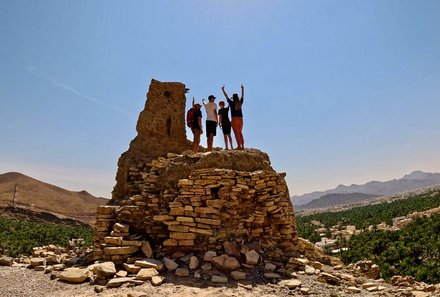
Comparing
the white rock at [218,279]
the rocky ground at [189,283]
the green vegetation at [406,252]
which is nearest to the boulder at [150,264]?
the rocky ground at [189,283]

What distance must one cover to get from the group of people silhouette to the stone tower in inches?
24.9

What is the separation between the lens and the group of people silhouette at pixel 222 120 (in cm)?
962

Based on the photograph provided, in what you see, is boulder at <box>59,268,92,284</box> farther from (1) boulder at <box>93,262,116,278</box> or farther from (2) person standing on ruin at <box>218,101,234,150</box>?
(2) person standing on ruin at <box>218,101,234,150</box>

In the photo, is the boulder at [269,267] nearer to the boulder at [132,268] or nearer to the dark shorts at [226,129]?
the boulder at [132,268]

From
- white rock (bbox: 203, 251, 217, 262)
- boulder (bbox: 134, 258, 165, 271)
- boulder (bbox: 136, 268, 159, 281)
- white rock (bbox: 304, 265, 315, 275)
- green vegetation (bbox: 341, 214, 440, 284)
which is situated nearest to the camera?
boulder (bbox: 136, 268, 159, 281)

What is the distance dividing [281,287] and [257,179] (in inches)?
103

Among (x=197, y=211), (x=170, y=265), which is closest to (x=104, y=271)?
(x=170, y=265)

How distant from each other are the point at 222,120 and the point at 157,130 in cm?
198

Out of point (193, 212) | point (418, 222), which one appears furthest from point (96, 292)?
point (418, 222)

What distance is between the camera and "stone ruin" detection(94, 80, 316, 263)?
7.38 meters

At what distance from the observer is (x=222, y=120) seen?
9.88 metres

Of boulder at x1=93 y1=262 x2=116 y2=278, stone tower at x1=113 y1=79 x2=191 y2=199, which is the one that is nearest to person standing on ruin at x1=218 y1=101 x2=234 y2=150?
stone tower at x1=113 y1=79 x2=191 y2=199

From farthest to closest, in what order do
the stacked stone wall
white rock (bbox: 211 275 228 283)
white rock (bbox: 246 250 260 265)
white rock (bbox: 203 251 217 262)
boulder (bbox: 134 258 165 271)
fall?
the stacked stone wall
white rock (bbox: 246 250 260 265)
white rock (bbox: 203 251 217 262)
boulder (bbox: 134 258 165 271)
white rock (bbox: 211 275 228 283)

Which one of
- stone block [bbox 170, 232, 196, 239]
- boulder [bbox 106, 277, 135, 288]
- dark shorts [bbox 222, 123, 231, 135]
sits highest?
dark shorts [bbox 222, 123, 231, 135]
